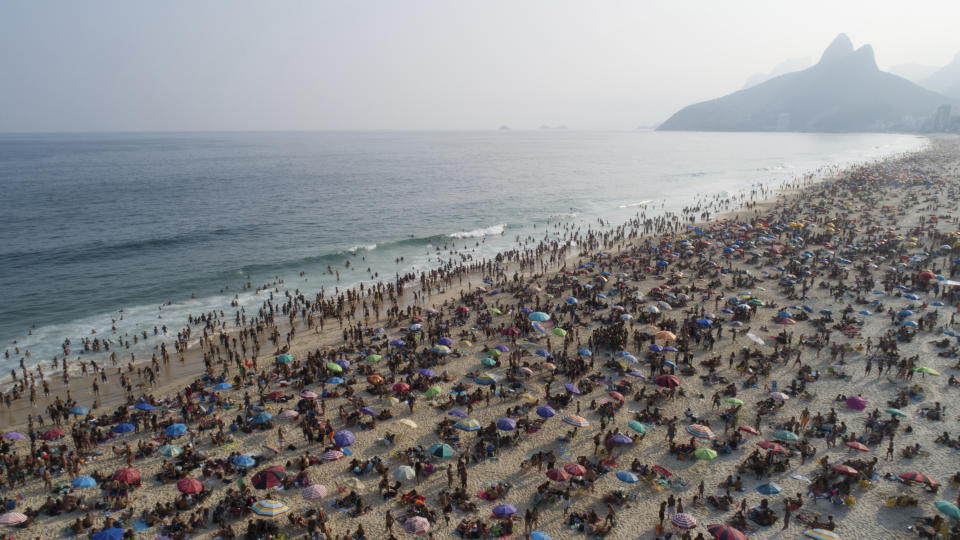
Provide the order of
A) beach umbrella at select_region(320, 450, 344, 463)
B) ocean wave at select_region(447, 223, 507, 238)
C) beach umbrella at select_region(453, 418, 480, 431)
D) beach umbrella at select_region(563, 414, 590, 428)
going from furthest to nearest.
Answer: ocean wave at select_region(447, 223, 507, 238), beach umbrella at select_region(563, 414, 590, 428), beach umbrella at select_region(453, 418, 480, 431), beach umbrella at select_region(320, 450, 344, 463)

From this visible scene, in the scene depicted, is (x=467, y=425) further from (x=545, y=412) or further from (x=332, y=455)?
(x=332, y=455)

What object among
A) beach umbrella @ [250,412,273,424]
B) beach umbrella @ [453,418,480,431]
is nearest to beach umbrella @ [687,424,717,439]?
beach umbrella @ [453,418,480,431]

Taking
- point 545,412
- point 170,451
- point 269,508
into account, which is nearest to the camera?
point 269,508

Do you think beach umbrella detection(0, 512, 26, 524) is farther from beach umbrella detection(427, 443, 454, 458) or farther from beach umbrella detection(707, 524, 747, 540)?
beach umbrella detection(707, 524, 747, 540)

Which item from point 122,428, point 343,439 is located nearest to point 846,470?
point 343,439

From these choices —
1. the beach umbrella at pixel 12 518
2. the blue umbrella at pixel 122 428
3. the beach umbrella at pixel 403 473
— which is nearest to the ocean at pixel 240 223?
the blue umbrella at pixel 122 428

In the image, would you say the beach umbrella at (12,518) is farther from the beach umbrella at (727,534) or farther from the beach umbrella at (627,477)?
Result: the beach umbrella at (727,534)

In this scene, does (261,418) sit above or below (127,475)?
below
